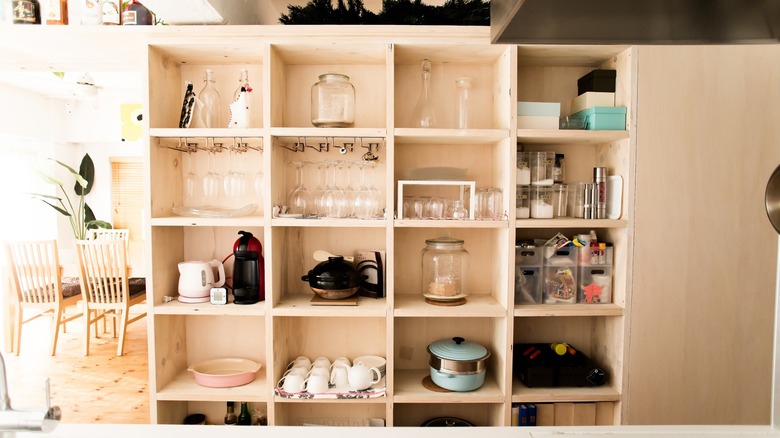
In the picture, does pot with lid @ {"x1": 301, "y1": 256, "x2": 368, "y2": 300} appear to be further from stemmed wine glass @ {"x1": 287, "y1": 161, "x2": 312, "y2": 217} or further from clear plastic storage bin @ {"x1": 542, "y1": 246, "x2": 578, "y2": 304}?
clear plastic storage bin @ {"x1": 542, "y1": 246, "x2": 578, "y2": 304}

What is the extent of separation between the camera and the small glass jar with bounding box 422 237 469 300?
2117 millimetres

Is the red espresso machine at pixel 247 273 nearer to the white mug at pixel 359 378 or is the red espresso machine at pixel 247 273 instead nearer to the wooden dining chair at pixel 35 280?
the white mug at pixel 359 378

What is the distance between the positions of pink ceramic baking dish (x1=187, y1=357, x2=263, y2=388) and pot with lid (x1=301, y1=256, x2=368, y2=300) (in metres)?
0.52

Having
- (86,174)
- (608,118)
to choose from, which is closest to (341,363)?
(608,118)

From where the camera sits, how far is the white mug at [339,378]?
2021 millimetres

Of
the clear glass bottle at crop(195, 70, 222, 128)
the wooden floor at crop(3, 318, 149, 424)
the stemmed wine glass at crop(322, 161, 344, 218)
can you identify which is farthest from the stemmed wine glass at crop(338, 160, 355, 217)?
the wooden floor at crop(3, 318, 149, 424)

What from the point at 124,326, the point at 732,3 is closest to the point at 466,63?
the point at 732,3

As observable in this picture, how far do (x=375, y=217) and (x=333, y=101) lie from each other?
57cm

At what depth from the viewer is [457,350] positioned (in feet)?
6.71

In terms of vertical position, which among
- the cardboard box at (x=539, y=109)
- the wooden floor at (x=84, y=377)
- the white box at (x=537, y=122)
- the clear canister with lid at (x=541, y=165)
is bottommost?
the wooden floor at (x=84, y=377)

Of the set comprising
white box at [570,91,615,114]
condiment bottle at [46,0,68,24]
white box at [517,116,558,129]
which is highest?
condiment bottle at [46,0,68,24]

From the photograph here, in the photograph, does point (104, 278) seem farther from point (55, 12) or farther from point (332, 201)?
point (332, 201)

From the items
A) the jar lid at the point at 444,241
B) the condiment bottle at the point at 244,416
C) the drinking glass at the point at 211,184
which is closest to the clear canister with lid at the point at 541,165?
the jar lid at the point at 444,241

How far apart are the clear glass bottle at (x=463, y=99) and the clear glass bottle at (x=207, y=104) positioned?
1.16m
